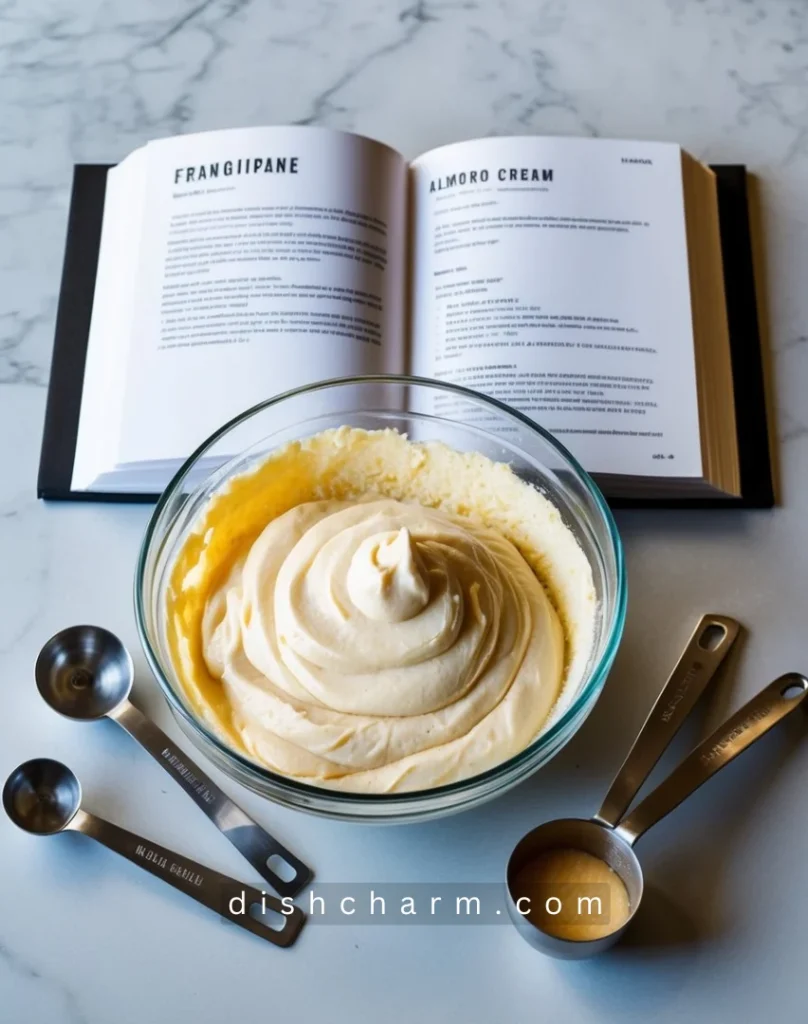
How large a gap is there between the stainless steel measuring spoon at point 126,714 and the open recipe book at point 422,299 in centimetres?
18

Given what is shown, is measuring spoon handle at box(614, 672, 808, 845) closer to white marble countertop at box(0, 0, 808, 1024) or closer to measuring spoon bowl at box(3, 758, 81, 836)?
white marble countertop at box(0, 0, 808, 1024)

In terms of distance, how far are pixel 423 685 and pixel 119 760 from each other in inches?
11.6

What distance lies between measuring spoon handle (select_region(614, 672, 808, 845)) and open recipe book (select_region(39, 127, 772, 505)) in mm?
224

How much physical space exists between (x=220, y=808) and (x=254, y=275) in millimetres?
573

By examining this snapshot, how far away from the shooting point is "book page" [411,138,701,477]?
1.07m

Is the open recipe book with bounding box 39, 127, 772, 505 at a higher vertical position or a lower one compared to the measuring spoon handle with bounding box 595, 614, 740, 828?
higher

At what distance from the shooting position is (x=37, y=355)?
3.78ft

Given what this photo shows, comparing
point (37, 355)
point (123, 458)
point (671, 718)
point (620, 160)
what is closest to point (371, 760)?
point (671, 718)

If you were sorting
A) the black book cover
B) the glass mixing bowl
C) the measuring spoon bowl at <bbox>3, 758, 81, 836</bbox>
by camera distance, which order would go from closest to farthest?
the glass mixing bowl, the measuring spoon bowl at <bbox>3, 758, 81, 836</bbox>, the black book cover

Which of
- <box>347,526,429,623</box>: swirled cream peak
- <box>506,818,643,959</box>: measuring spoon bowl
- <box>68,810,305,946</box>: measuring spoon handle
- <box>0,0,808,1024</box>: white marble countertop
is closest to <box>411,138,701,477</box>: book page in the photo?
<box>0,0,808,1024</box>: white marble countertop

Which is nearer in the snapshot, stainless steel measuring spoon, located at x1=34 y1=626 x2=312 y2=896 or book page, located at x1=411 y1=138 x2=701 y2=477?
stainless steel measuring spoon, located at x1=34 y1=626 x2=312 y2=896

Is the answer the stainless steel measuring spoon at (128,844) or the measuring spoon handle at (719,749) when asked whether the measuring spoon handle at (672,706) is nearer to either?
the measuring spoon handle at (719,749)

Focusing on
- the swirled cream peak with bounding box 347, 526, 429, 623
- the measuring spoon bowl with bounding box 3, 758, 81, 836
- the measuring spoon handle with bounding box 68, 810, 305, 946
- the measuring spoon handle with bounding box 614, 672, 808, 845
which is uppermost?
the swirled cream peak with bounding box 347, 526, 429, 623

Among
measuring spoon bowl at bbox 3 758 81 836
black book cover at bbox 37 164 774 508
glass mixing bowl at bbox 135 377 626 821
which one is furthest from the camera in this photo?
black book cover at bbox 37 164 774 508
